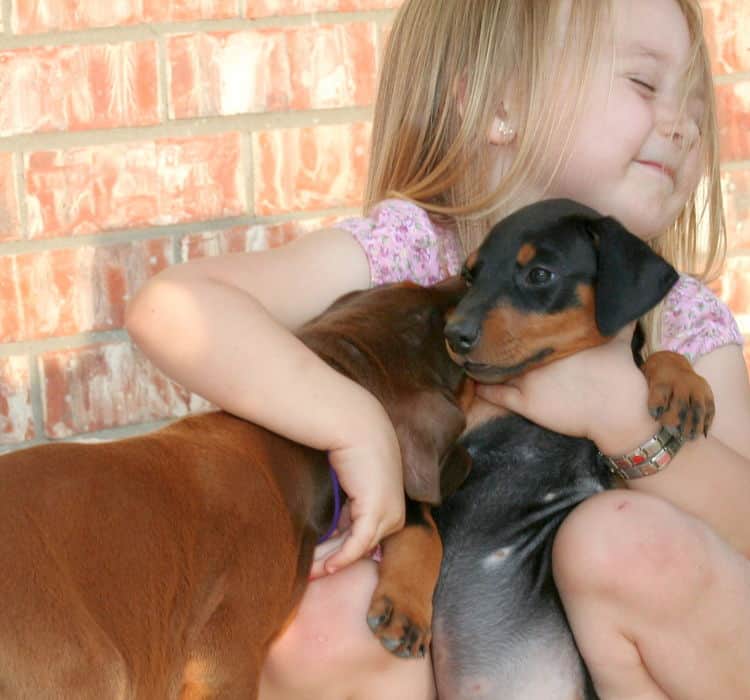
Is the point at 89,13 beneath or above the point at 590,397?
above

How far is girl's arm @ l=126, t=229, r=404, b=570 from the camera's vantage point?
1.57 meters

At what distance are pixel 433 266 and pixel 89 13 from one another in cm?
97

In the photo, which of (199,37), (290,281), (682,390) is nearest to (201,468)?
(290,281)

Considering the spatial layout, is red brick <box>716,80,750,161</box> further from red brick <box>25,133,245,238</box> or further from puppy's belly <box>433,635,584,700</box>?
puppy's belly <box>433,635,584,700</box>

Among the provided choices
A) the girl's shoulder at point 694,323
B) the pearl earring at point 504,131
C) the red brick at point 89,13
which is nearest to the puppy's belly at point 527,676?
the girl's shoulder at point 694,323

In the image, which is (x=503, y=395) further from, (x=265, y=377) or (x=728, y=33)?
(x=728, y=33)

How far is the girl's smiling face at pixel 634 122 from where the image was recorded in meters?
2.02

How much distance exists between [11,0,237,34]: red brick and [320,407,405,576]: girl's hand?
1254 millimetres

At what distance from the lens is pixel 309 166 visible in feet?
8.36

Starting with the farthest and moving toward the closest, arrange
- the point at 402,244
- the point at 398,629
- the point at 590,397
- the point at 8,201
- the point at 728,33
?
the point at 728,33, the point at 8,201, the point at 402,244, the point at 590,397, the point at 398,629

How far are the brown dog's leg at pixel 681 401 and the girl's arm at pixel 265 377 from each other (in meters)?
0.41

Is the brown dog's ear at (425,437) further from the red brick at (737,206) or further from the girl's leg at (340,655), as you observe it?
the red brick at (737,206)

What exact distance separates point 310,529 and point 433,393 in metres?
0.27

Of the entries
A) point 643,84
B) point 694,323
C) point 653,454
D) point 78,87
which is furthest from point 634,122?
point 78,87
